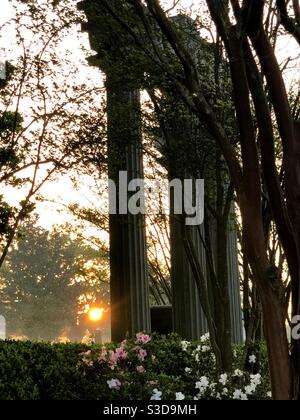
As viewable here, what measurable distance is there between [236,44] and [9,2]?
24.3 feet

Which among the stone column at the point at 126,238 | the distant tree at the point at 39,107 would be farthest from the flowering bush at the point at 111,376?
the distant tree at the point at 39,107

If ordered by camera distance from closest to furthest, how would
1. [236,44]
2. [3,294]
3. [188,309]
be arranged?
[236,44]
[188,309]
[3,294]

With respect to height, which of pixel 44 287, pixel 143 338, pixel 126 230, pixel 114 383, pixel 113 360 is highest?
pixel 44 287

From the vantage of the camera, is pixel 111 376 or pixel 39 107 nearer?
pixel 111 376

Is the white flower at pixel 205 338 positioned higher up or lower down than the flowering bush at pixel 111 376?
higher up

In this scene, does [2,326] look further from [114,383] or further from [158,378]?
[114,383]

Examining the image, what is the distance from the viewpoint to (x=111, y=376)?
7.51 meters

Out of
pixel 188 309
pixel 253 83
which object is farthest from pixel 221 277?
pixel 253 83

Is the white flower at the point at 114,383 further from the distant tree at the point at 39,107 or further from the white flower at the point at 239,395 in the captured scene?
the distant tree at the point at 39,107

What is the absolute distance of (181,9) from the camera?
965 centimetres

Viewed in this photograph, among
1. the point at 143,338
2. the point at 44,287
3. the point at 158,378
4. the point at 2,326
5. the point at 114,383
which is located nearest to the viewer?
the point at 114,383

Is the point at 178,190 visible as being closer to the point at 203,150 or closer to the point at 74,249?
the point at 203,150

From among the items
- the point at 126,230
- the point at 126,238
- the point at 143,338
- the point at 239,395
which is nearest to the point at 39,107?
the point at 126,230

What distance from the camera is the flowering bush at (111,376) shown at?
7.19m
